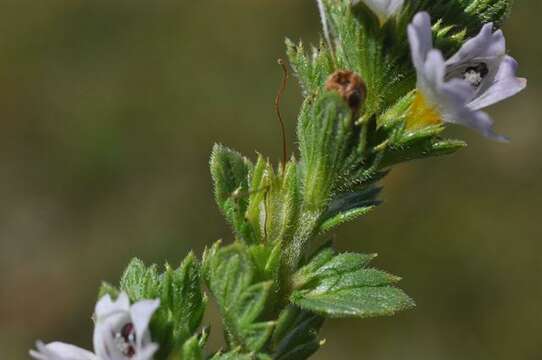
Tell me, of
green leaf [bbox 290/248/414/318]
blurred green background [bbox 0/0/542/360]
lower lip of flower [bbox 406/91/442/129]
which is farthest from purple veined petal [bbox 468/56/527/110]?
blurred green background [bbox 0/0/542/360]

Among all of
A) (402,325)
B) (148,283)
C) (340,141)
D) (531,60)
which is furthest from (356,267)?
(531,60)

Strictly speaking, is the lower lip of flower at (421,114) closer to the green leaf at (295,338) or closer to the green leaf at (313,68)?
the green leaf at (313,68)

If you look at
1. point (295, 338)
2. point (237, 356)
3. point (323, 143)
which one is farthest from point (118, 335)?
point (323, 143)

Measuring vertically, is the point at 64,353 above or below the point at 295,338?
above

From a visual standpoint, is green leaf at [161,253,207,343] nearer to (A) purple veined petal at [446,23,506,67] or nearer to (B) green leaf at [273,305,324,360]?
(B) green leaf at [273,305,324,360]

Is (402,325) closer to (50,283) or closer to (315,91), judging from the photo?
A: (50,283)

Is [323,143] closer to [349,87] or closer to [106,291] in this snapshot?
[349,87]

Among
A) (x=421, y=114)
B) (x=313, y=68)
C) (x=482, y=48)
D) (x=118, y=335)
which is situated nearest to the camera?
(x=118, y=335)
